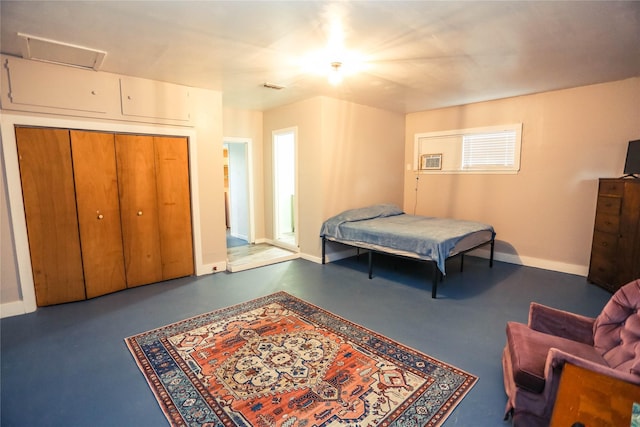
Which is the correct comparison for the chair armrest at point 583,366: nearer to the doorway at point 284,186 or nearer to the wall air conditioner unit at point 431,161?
the doorway at point 284,186

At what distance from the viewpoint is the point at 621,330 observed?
1714mm

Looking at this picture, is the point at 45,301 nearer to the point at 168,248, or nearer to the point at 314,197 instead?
the point at 168,248

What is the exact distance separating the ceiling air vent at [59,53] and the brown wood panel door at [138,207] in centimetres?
79

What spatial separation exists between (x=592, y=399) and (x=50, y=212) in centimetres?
444

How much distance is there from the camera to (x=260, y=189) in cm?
593

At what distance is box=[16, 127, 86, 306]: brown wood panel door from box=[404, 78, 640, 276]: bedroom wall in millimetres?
5458

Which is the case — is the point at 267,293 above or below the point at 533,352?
below

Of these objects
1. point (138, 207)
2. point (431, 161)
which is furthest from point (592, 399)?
point (431, 161)

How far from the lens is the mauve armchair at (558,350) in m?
1.48

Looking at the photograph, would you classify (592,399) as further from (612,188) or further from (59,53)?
(59,53)

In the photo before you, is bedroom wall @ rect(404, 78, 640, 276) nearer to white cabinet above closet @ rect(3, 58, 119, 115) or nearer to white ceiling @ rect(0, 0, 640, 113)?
white ceiling @ rect(0, 0, 640, 113)

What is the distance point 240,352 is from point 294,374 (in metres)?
0.53

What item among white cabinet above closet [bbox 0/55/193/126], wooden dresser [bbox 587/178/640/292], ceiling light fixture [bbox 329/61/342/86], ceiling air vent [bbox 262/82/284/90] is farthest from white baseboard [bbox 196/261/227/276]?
wooden dresser [bbox 587/178/640/292]

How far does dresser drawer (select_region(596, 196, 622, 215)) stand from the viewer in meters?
3.50
